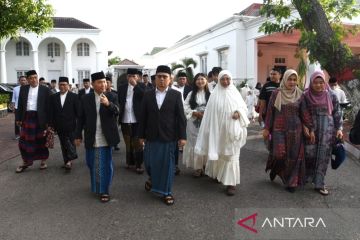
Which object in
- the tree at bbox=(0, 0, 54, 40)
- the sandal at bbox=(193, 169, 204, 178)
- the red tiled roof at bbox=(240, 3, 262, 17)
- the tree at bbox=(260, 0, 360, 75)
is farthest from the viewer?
the red tiled roof at bbox=(240, 3, 262, 17)

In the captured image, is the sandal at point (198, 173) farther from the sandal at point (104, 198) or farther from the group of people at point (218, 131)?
the sandal at point (104, 198)

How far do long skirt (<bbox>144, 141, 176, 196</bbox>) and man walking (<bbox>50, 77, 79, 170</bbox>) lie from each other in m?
2.38

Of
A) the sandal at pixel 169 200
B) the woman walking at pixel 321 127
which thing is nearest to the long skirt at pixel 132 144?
the sandal at pixel 169 200

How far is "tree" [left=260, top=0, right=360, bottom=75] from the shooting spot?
8938 millimetres

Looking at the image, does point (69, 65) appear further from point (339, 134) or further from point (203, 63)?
point (339, 134)

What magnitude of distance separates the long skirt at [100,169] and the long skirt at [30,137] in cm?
210

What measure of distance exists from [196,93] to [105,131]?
1836 millimetres

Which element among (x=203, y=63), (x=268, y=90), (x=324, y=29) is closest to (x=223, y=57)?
(x=203, y=63)

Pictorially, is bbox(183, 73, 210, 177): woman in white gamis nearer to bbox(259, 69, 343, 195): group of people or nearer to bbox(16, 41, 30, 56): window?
bbox(259, 69, 343, 195): group of people

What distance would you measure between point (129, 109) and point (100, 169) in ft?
6.22

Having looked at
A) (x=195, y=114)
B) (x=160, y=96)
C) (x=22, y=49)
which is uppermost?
→ (x=22, y=49)

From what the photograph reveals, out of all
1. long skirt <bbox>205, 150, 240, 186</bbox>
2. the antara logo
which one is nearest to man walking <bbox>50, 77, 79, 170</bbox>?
long skirt <bbox>205, 150, 240, 186</bbox>

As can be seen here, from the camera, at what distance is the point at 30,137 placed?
22.0ft

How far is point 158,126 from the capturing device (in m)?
4.92
